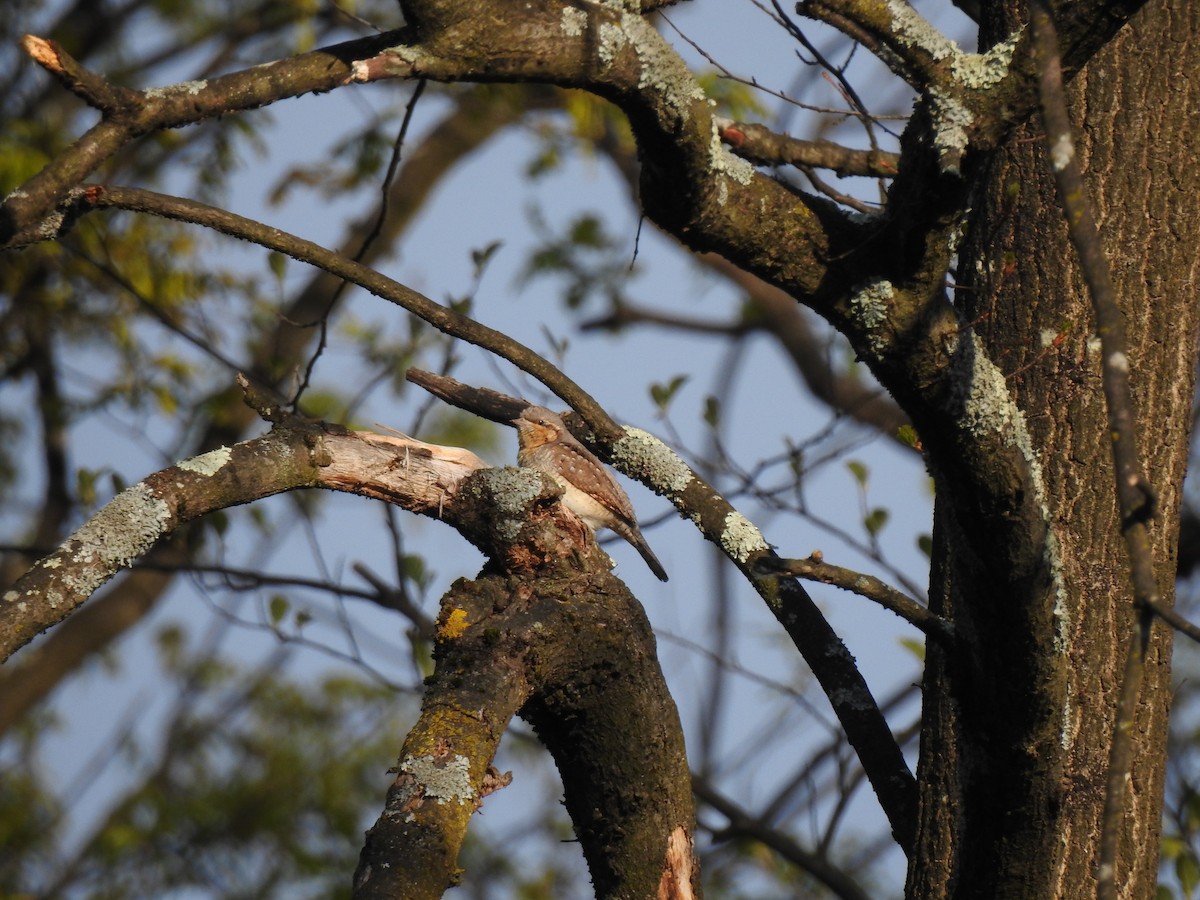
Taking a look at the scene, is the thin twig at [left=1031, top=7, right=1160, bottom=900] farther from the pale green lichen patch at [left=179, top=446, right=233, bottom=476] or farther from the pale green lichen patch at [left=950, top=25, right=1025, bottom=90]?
the pale green lichen patch at [left=179, top=446, right=233, bottom=476]

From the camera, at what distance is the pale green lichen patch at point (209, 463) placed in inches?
83.7

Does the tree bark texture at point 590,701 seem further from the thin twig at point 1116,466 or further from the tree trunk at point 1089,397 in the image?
the thin twig at point 1116,466

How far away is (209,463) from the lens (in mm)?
2143

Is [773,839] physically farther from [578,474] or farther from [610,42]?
[610,42]

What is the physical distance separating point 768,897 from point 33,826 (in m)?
5.68

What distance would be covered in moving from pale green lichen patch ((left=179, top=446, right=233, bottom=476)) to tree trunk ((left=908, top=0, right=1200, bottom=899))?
1.30 meters

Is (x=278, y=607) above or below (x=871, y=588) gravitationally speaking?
above

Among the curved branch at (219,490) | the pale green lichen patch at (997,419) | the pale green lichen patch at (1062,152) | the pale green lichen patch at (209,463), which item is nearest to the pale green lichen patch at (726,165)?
the pale green lichen patch at (997,419)

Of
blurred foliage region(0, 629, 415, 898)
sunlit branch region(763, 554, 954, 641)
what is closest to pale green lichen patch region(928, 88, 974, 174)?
sunlit branch region(763, 554, 954, 641)

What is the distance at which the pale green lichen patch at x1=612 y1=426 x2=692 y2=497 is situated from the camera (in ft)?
8.66

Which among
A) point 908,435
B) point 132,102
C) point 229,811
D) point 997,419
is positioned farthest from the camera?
point 229,811

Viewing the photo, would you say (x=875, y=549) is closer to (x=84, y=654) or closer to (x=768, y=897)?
(x=768, y=897)

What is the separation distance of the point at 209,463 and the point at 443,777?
701 mm

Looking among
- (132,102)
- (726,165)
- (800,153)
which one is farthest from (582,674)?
(800,153)
